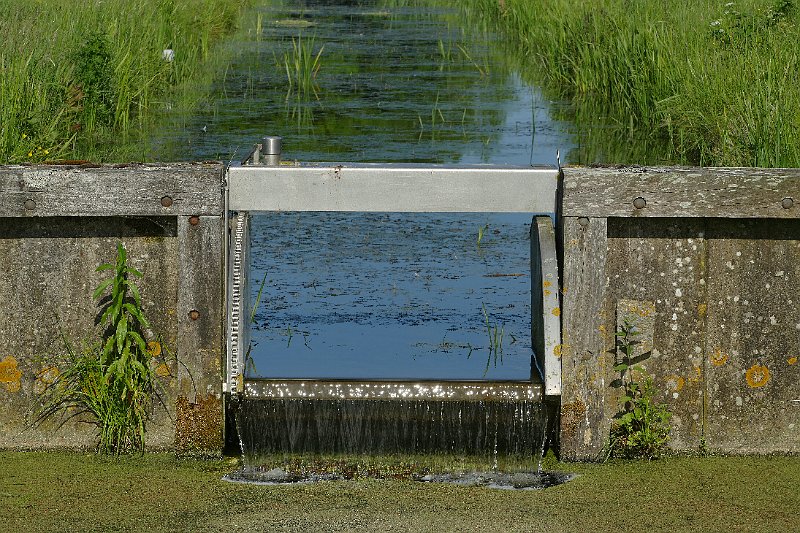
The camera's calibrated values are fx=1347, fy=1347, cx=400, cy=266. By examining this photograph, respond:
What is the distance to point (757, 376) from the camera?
484 centimetres

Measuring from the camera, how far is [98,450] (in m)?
4.82

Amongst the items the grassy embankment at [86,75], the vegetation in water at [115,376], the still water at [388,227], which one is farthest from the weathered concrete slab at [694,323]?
the grassy embankment at [86,75]

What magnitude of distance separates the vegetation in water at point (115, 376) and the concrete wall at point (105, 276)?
40 mm

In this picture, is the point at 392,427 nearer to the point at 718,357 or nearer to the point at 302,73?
the point at 718,357

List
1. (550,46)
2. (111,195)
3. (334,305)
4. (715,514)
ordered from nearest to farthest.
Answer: (715,514) → (111,195) → (334,305) → (550,46)

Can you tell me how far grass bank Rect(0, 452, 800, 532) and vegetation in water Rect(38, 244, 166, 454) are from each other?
4.9 inches

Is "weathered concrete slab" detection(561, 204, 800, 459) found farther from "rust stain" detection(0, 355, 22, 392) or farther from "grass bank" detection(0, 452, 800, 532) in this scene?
"rust stain" detection(0, 355, 22, 392)

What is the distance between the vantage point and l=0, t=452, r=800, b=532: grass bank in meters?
4.14

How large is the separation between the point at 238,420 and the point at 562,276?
128cm

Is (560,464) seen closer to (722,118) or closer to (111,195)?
(111,195)

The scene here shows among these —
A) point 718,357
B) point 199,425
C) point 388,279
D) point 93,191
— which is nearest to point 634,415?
point 718,357

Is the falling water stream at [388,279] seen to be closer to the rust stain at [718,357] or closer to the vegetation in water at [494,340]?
the vegetation in water at [494,340]

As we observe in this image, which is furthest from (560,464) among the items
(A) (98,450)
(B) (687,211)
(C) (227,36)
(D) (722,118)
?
(C) (227,36)

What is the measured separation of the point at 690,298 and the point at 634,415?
463mm
